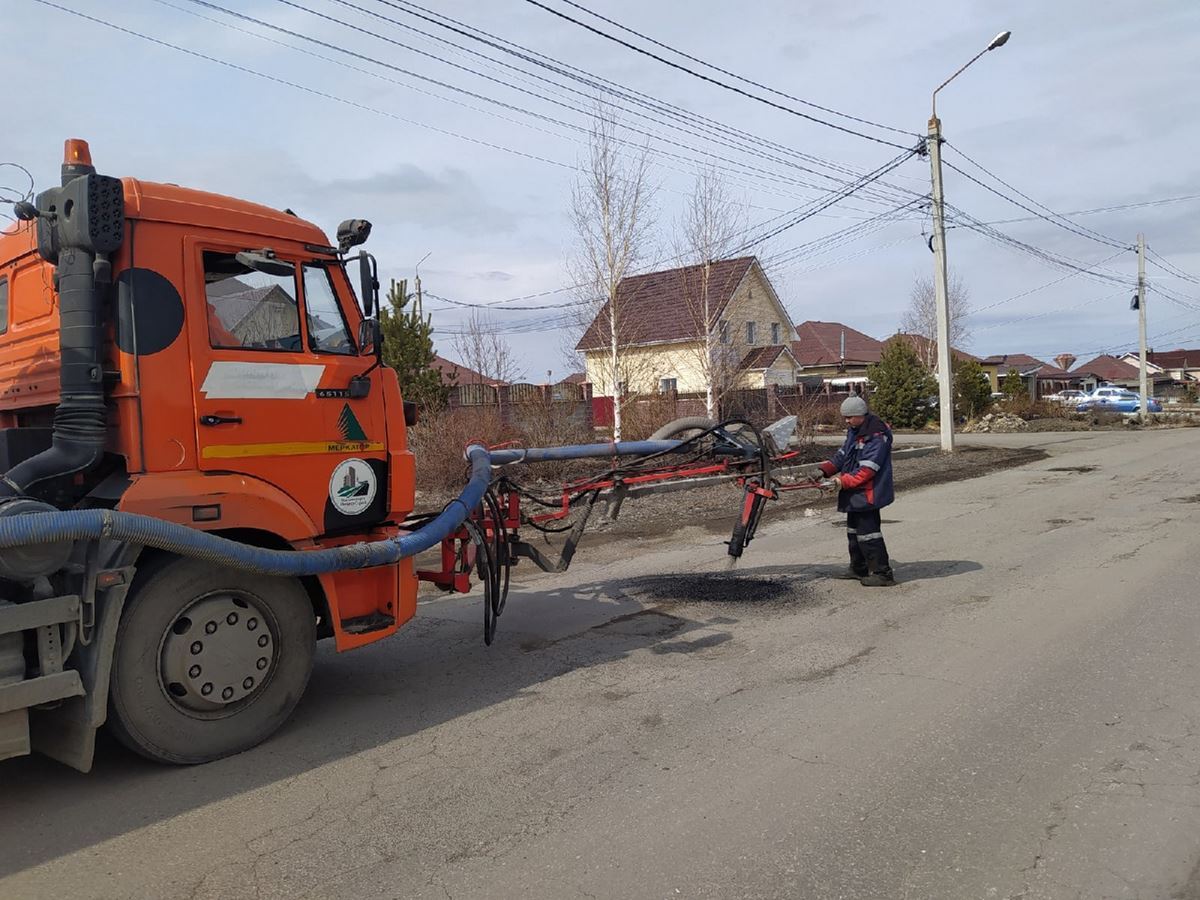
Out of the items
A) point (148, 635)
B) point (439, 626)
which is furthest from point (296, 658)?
point (439, 626)

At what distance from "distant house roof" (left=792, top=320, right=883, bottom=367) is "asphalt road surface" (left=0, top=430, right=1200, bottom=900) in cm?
4757

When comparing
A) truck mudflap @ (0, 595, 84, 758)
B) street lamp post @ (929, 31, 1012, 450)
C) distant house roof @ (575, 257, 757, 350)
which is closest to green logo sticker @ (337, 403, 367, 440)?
truck mudflap @ (0, 595, 84, 758)

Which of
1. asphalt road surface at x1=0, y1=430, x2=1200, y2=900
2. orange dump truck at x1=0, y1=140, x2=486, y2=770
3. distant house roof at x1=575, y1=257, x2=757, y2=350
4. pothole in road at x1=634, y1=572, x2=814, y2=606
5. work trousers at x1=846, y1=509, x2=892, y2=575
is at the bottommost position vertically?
asphalt road surface at x1=0, y1=430, x2=1200, y2=900

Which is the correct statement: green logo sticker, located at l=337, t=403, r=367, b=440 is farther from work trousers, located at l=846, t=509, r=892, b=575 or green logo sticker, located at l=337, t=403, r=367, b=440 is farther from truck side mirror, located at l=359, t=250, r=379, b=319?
work trousers, located at l=846, t=509, r=892, b=575

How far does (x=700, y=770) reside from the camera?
4145mm

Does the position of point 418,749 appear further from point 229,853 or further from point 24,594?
point 24,594

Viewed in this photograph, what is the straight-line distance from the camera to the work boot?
8.04 metres

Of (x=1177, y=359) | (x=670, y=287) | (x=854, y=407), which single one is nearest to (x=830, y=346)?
(x=670, y=287)

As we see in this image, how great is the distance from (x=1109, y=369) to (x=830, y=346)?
58613 millimetres

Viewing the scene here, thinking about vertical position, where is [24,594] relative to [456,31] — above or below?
below

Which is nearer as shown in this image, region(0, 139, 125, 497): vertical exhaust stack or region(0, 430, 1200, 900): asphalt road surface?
region(0, 430, 1200, 900): asphalt road surface

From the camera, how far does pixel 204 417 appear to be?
435 centimetres

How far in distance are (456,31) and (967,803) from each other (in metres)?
11.3

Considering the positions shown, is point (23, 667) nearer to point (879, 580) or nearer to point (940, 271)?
point (879, 580)
